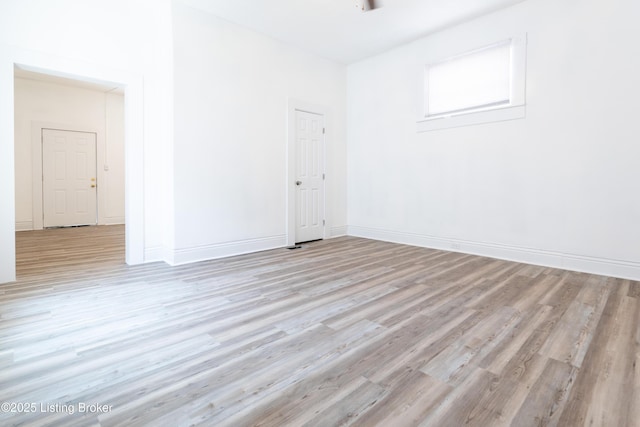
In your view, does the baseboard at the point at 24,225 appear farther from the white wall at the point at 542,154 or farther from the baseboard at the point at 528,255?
the white wall at the point at 542,154

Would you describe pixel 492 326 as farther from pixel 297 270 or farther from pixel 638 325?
pixel 297 270

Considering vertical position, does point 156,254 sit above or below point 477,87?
below

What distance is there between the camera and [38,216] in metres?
7.15

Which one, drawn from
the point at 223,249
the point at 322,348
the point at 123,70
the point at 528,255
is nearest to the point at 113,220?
the point at 223,249

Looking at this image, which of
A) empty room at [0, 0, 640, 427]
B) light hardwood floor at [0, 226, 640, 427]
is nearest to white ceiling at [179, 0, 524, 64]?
empty room at [0, 0, 640, 427]

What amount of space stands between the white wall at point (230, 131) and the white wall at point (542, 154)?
189 centimetres

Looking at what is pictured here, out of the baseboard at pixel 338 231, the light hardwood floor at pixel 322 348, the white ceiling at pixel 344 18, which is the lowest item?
the light hardwood floor at pixel 322 348

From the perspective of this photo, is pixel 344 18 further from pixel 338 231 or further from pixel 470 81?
pixel 338 231

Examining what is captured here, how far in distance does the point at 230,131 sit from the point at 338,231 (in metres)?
2.80

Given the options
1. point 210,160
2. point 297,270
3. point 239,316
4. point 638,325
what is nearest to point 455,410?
point 239,316

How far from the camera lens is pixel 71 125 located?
7496 mm

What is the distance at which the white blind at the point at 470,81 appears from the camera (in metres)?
4.28

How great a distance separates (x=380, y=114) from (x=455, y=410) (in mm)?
5077

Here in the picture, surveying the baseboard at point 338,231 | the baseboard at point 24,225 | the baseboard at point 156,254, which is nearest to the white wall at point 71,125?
the baseboard at point 24,225
